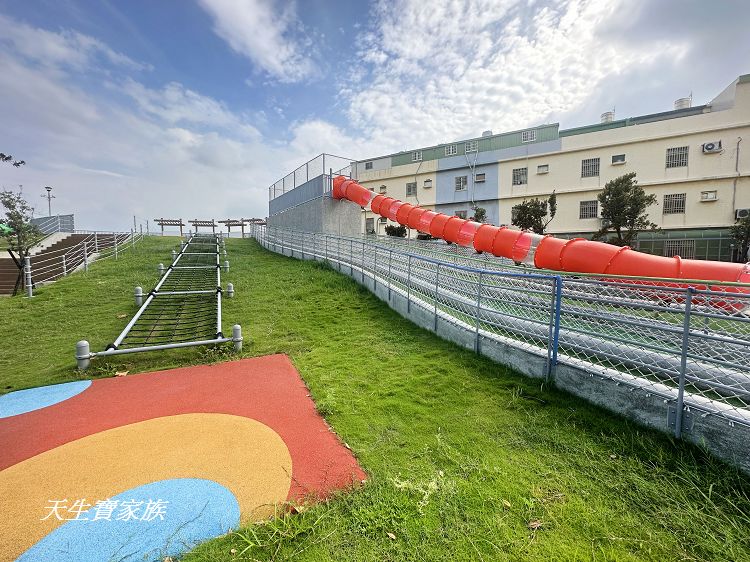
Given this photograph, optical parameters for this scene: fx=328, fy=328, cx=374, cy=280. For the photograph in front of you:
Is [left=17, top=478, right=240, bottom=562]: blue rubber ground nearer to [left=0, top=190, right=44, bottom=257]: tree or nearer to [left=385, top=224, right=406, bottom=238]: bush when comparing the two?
[left=0, top=190, right=44, bottom=257]: tree

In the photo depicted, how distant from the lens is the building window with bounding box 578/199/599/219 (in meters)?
24.2

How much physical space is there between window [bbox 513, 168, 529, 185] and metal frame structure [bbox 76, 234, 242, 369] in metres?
24.8

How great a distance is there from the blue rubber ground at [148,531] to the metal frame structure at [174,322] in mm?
3680

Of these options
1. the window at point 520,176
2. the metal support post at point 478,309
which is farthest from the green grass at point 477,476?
the window at point 520,176

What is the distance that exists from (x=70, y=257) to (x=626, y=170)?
3355 centimetres

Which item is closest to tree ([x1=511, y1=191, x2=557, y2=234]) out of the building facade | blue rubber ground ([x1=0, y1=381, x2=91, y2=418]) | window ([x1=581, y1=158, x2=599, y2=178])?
the building facade

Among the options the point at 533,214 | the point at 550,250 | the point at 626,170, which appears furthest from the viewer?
the point at 626,170

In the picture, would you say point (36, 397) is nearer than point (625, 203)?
Yes

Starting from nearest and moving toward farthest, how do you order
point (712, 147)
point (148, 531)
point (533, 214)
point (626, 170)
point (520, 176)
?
point (148, 531) < point (712, 147) < point (533, 214) < point (626, 170) < point (520, 176)

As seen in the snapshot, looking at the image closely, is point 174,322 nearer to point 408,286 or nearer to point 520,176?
point 408,286

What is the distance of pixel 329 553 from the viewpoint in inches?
84.0

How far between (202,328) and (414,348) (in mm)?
4869

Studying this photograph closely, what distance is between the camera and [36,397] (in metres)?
4.62

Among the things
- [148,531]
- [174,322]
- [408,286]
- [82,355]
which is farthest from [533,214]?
[148,531]
